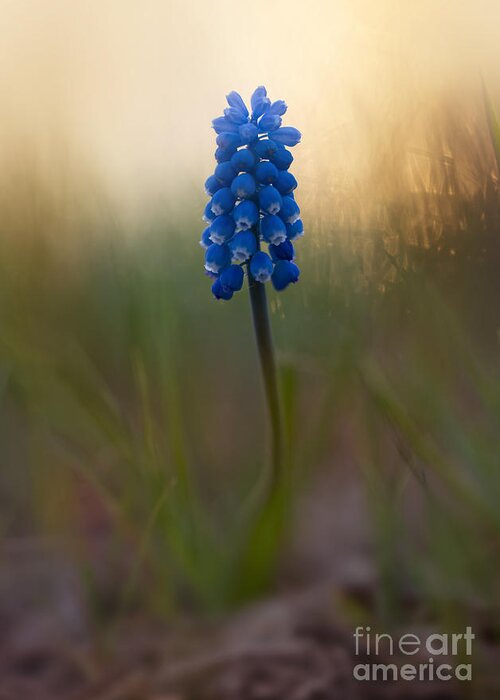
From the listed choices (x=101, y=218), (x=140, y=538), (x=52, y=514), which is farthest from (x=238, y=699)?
(x=101, y=218)

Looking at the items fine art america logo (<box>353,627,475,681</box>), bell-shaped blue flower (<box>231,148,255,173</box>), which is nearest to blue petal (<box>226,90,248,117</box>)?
bell-shaped blue flower (<box>231,148,255,173</box>)

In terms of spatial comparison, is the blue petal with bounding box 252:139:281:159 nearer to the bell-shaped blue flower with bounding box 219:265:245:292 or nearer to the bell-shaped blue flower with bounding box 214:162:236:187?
the bell-shaped blue flower with bounding box 214:162:236:187

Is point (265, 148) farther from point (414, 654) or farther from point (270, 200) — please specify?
point (414, 654)

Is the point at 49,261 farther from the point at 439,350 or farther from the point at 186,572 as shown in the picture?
the point at 439,350

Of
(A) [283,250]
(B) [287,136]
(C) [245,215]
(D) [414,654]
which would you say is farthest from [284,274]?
(D) [414,654]

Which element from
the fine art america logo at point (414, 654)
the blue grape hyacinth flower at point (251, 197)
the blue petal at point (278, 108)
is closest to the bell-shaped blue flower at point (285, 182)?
the blue grape hyacinth flower at point (251, 197)

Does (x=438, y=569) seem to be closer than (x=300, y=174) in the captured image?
Yes

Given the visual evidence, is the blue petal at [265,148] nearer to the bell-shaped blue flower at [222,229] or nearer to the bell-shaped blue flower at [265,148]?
the bell-shaped blue flower at [265,148]
